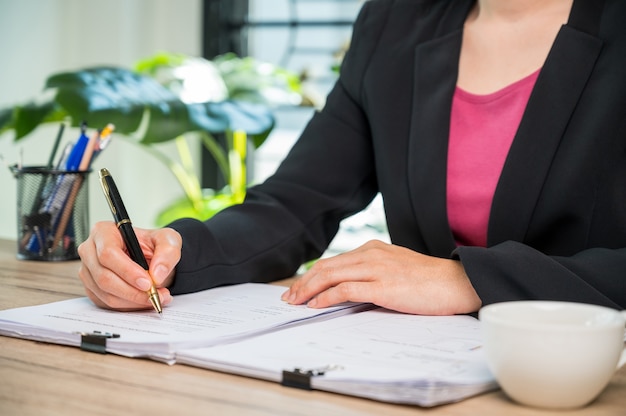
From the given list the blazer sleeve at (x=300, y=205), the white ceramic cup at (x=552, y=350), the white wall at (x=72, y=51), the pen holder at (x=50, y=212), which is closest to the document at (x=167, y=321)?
the blazer sleeve at (x=300, y=205)

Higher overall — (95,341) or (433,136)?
(433,136)

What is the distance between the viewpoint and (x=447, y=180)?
1.38 meters

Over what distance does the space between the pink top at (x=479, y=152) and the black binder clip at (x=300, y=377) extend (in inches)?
25.0

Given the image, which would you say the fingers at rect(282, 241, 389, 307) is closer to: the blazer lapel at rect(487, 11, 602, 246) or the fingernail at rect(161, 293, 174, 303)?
the fingernail at rect(161, 293, 174, 303)

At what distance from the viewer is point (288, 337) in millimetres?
902

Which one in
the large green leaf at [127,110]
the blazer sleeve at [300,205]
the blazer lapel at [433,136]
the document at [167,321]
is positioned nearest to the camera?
the document at [167,321]

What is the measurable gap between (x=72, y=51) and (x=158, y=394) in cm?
238

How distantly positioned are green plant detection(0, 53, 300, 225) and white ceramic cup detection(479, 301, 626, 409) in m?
1.18

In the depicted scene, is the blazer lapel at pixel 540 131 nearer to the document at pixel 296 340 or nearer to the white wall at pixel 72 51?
the document at pixel 296 340

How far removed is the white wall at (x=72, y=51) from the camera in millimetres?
2881

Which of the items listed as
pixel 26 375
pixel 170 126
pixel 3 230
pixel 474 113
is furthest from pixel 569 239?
pixel 3 230

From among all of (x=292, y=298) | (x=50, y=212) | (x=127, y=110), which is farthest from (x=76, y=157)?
(x=292, y=298)

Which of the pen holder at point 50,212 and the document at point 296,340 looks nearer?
the document at point 296,340

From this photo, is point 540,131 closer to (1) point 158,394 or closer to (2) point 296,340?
(2) point 296,340
